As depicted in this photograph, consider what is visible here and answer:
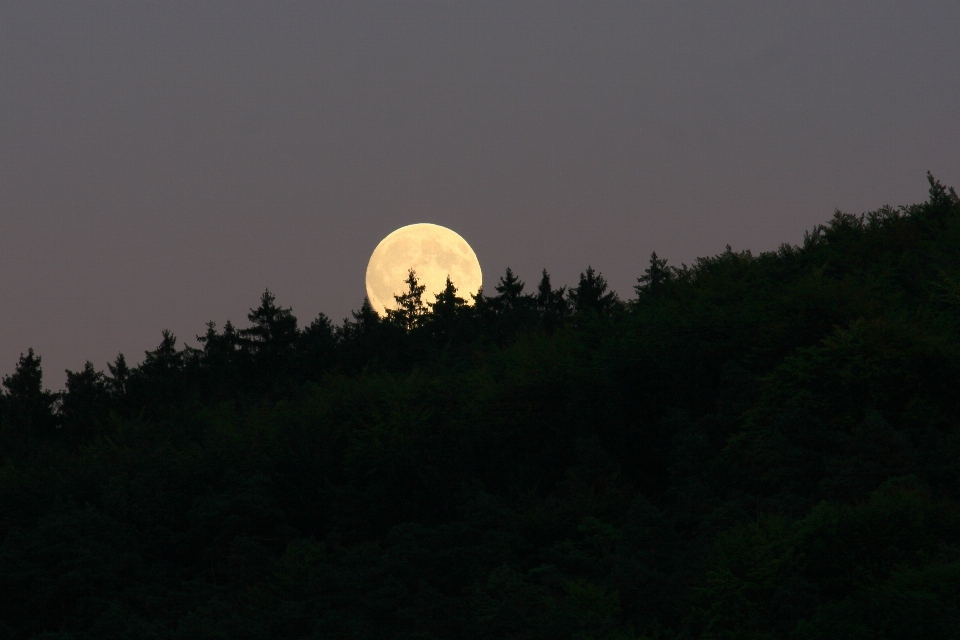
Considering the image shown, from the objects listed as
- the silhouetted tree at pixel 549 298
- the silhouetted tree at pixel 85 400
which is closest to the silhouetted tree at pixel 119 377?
the silhouetted tree at pixel 85 400

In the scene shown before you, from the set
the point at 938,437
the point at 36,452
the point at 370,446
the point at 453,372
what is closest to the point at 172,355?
the point at 36,452

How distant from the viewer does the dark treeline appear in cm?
2331

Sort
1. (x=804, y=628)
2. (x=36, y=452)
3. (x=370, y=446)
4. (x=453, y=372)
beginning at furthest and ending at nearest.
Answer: (x=36, y=452) < (x=453, y=372) < (x=370, y=446) < (x=804, y=628)

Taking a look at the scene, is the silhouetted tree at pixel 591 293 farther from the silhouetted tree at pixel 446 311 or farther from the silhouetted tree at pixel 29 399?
the silhouetted tree at pixel 29 399

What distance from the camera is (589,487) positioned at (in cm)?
3509

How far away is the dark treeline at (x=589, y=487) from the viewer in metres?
23.3

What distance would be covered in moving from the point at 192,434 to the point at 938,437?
33105mm

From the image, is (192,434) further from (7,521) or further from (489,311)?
(489,311)

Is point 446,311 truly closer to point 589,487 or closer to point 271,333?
point 271,333

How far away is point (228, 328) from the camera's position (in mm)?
73125

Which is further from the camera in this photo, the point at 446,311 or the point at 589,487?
the point at 446,311

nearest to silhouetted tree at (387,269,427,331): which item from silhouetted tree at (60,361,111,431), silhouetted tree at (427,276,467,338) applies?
silhouetted tree at (427,276,467,338)

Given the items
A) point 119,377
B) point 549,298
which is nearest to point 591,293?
point 549,298

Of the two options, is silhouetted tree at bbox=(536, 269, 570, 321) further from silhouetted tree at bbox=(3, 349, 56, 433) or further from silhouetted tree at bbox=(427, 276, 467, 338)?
silhouetted tree at bbox=(3, 349, 56, 433)
